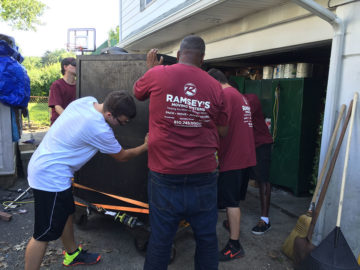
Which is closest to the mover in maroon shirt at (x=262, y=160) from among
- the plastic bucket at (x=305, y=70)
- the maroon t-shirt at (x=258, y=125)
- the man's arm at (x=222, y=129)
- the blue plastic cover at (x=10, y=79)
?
the maroon t-shirt at (x=258, y=125)

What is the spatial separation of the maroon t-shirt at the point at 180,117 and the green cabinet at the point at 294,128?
3174 millimetres

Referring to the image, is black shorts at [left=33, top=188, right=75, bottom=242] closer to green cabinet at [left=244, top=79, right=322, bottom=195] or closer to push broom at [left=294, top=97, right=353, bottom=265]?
push broom at [left=294, top=97, right=353, bottom=265]

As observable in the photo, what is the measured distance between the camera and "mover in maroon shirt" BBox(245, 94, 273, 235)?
369cm

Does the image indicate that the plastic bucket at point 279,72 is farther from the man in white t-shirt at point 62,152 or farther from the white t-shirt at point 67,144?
the white t-shirt at point 67,144

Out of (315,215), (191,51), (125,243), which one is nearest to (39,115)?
(125,243)

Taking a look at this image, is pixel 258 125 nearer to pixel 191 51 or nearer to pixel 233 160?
pixel 233 160

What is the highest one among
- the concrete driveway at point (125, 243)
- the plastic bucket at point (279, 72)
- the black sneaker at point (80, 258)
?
the plastic bucket at point (279, 72)

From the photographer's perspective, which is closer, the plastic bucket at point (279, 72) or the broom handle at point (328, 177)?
the broom handle at point (328, 177)

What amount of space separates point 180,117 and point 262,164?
2058mm

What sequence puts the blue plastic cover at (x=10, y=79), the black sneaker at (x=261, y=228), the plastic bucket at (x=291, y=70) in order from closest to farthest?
1. the black sneaker at (x=261, y=228)
2. the blue plastic cover at (x=10, y=79)
3. the plastic bucket at (x=291, y=70)

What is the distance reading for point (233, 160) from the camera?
3.01m

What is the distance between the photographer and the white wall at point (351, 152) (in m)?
2.73

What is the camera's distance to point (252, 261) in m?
3.06

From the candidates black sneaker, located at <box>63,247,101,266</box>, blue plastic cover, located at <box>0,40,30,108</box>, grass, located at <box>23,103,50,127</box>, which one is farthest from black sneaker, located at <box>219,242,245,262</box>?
grass, located at <box>23,103,50,127</box>
